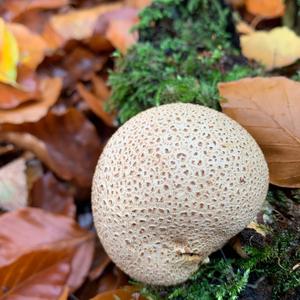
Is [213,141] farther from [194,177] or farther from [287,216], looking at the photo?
[287,216]

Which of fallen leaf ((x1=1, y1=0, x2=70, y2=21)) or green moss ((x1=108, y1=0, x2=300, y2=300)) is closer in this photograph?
green moss ((x1=108, y1=0, x2=300, y2=300))

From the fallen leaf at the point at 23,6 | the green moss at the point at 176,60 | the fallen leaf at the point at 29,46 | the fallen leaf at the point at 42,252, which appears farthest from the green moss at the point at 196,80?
the fallen leaf at the point at 23,6

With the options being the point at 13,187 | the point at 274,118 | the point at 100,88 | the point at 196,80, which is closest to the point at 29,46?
the point at 100,88

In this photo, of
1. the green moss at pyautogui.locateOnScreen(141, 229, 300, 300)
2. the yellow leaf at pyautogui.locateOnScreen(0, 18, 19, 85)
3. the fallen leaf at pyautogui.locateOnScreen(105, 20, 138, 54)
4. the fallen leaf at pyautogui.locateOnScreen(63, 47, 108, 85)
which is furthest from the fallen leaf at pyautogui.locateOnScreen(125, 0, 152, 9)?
the green moss at pyautogui.locateOnScreen(141, 229, 300, 300)

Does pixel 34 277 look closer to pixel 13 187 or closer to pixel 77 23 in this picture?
pixel 13 187

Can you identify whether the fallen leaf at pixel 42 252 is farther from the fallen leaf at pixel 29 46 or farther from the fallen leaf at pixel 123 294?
the fallen leaf at pixel 29 46

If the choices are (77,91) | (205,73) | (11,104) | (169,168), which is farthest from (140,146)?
(77,91)

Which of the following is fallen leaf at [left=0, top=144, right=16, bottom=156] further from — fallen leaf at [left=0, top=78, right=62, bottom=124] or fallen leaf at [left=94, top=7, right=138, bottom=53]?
fallen leaf at [left=94, top=7, right=138, bottom=53]
